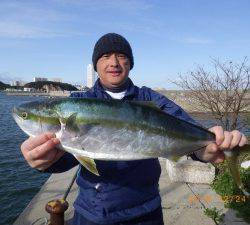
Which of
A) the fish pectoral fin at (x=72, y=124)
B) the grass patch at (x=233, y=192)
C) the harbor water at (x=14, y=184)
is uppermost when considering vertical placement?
the fish pectoral fin at (x=72, y=124)

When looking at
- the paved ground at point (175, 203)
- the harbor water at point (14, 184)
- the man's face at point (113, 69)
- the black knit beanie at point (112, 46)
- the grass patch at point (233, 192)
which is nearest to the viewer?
the man's face at point (113, 69)

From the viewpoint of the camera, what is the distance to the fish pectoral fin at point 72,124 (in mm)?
3051

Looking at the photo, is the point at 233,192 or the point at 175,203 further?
the point at 233,192

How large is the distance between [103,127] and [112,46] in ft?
3.15

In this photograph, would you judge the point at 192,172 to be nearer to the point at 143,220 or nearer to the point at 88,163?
the point at 143,220

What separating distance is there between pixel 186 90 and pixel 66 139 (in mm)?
13106

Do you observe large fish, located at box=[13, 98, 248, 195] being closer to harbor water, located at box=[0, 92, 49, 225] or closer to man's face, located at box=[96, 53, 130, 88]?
man's face, located at box=[96, 53, 130, 88]

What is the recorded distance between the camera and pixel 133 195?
136 inches

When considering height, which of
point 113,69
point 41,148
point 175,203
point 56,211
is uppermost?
point 113,69

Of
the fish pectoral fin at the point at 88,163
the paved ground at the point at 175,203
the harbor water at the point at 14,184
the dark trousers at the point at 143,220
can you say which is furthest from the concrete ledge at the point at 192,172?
the fish pectoral fin at the point at 88,163

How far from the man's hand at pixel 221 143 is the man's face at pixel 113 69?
950 mm

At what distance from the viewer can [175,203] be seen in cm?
798

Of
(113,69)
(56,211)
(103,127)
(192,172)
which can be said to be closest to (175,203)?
(192,172)

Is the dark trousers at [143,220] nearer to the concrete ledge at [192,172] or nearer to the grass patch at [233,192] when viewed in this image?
the grass patch at [233,192]
